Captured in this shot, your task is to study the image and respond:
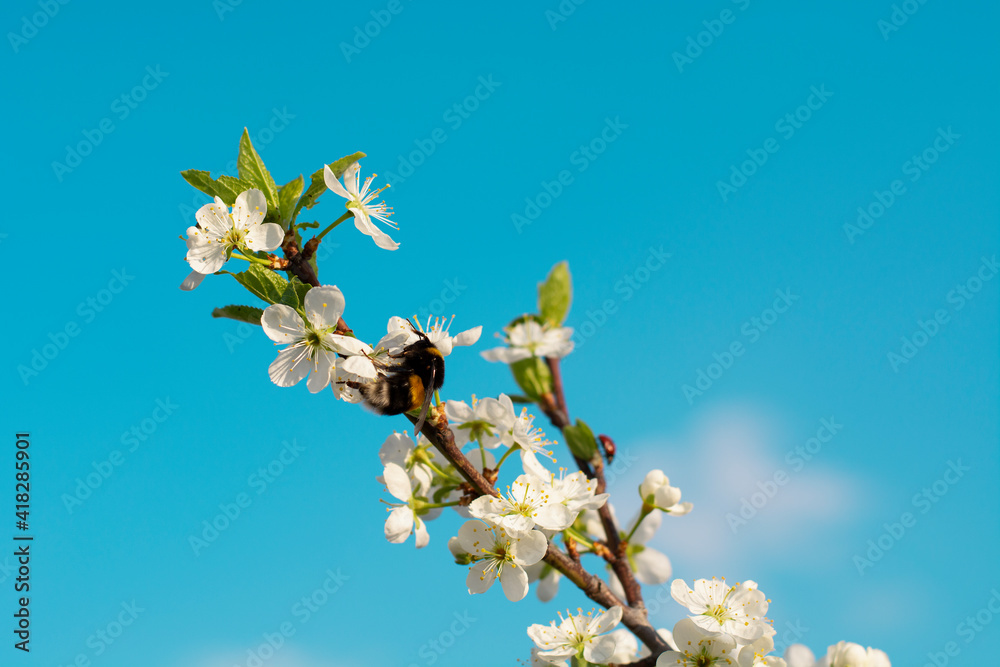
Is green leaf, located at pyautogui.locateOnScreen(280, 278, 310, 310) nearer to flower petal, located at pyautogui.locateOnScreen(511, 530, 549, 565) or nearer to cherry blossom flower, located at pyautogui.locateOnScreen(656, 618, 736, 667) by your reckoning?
flower petal, located at pyautogui.locateOnScreen(511, 530, 549, 565)

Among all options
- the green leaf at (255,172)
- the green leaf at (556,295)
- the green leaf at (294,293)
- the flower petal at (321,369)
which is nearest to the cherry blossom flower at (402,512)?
the flower petal at (321,369)

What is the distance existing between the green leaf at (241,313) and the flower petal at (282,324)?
0.03m

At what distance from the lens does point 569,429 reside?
3.11 metres

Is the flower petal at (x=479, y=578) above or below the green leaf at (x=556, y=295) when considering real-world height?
below

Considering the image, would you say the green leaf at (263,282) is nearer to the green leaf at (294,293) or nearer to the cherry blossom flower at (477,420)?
the green leaf at (294,293)

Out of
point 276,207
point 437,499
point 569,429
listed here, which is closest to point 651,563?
point 569,429

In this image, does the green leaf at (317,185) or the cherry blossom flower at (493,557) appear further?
the cherry blossom flower at (493,557)

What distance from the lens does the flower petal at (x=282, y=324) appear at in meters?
2.17

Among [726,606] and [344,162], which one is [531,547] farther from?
[344,162]

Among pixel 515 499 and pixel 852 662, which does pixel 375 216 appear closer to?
pixel 515 499

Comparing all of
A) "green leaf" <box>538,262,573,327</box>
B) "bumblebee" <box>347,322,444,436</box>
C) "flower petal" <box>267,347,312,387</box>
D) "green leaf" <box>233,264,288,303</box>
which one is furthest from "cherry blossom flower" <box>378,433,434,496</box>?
"green leaf" <box>538,262,573,327</box>

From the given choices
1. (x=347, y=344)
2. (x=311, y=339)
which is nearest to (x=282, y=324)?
(x=311, y=339)

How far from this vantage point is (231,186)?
2.28 metres

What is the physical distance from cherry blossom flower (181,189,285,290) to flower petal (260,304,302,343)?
0.19 m
